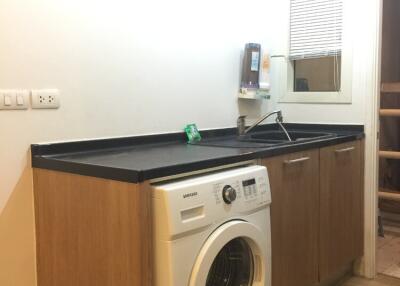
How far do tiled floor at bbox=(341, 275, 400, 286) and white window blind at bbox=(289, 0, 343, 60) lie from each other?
55.1 inches

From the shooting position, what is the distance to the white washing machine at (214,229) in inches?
60.4

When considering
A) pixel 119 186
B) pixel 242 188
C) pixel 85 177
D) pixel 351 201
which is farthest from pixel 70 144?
pixel 351 201

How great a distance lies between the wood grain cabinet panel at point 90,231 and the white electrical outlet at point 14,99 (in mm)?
261

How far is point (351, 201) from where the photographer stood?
2842 millimetres

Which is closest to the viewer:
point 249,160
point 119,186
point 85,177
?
point 119,186

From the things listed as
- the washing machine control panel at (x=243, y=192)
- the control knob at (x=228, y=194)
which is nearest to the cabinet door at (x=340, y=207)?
the washing machine control panel at (x=243, y=192)

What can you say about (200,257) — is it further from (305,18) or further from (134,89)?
(305,18)

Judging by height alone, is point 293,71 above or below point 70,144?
above

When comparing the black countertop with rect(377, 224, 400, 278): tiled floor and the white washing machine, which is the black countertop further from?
rect(377, 224, 400, 278): tiled floor

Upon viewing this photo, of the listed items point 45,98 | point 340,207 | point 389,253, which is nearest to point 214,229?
point 45,98

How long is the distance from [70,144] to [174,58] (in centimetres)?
76

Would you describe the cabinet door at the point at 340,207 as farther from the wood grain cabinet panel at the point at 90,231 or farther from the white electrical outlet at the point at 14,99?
the white electrical outlet at the point at 14,99

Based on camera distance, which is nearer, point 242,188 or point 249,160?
point 242,188

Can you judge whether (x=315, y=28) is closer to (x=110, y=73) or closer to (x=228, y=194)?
(x=110, y=73)
